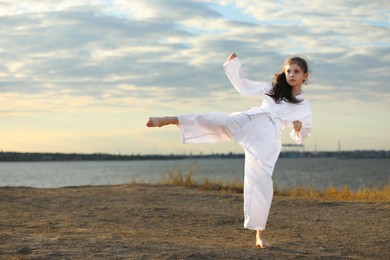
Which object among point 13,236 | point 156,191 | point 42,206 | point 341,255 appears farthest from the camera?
point 156,191

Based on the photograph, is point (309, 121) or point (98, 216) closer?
point (309, 121)

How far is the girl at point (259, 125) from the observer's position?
7.01 metres

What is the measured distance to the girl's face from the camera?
7.46m

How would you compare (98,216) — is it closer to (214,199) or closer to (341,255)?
(214,199)

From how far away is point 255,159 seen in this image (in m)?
7.23

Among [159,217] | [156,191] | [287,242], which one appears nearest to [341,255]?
[287,242]

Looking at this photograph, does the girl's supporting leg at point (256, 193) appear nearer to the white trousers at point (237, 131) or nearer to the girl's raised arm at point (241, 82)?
the white trousers at point (237, 131)

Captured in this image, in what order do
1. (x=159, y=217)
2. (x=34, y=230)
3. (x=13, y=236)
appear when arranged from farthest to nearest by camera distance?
(x=159, y=217)
(x=34, y=230)
(x=13, y=236)

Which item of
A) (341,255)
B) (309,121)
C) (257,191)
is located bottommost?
(341,255)

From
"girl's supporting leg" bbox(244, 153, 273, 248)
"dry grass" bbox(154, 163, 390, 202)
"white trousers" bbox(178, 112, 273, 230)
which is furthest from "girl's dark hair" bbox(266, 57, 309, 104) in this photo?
"dry grass" bbox(154, 163, 390, 202)

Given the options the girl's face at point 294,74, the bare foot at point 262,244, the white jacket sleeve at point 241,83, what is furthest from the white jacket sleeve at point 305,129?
the bare foot at point 262,244

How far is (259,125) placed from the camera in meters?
7.16

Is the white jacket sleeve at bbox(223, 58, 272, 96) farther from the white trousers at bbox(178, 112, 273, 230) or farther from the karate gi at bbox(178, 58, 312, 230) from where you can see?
the white trousers at bbox(178, 112, 273, 230)

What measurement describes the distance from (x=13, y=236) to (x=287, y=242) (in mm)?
3274
